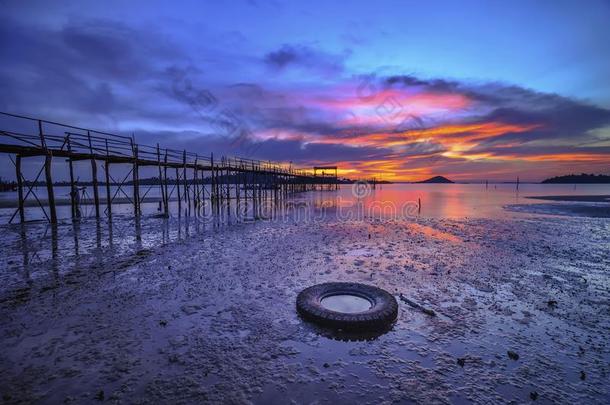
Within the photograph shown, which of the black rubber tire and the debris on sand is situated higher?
the black rubber tire

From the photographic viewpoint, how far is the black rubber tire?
5.79 meters

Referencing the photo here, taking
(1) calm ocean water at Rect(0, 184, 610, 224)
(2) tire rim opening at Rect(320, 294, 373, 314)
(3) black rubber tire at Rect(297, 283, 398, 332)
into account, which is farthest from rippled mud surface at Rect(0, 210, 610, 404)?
(1) calm ocean water at Rect(0, 184, 610, 224)

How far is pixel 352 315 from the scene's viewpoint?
5.93m

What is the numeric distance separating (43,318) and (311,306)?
18.9 feet

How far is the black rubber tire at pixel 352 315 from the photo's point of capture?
19.0 feet

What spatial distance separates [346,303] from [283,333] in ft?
6.54

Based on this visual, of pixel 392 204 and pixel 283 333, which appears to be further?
pixel 392 204

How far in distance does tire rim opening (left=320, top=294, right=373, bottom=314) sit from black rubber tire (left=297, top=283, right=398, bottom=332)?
0.08 meters

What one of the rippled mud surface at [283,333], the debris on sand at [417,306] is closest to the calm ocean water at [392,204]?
the rippled mud surface at [283,333]

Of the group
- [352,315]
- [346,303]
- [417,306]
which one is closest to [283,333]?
[352,315]

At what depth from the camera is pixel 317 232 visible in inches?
691

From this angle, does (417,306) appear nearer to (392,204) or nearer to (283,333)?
(283,333)

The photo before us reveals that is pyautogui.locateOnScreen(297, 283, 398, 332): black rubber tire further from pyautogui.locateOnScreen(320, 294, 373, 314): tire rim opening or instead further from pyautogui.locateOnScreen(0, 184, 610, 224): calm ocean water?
pyautogui.locateOnScreen(0, 184, 610, 224): calm ocean water

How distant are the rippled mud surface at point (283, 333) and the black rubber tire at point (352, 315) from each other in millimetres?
282
